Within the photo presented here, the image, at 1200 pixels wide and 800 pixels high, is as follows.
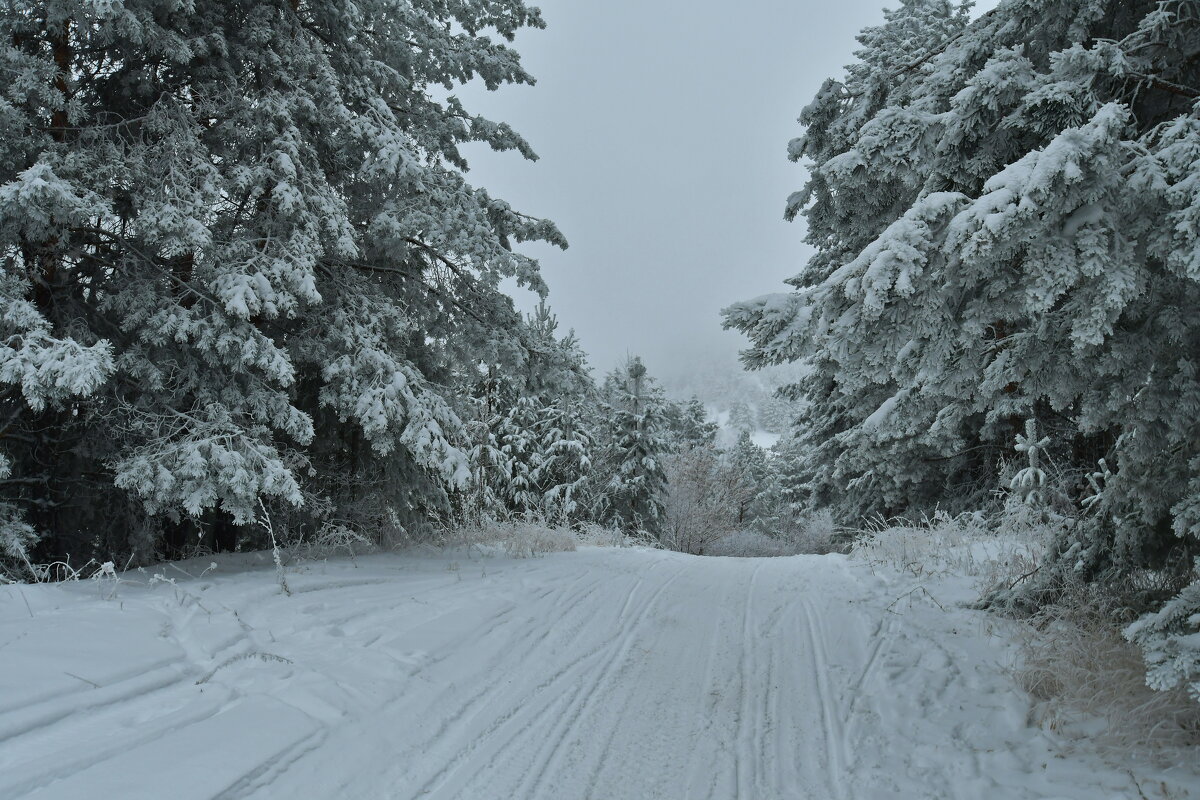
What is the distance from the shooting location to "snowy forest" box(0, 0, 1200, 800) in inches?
117

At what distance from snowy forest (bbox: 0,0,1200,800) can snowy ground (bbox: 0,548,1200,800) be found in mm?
37

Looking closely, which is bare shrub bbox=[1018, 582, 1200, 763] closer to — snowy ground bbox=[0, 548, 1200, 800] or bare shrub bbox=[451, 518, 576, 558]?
snowy ground bbox=[0, 548, 1200, 800]

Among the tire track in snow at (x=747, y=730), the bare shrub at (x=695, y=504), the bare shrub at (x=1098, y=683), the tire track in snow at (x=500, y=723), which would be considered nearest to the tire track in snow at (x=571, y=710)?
the tire track in snow at (x=500, y=723)

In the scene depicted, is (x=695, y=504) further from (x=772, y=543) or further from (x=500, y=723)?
(x=500, y=723)

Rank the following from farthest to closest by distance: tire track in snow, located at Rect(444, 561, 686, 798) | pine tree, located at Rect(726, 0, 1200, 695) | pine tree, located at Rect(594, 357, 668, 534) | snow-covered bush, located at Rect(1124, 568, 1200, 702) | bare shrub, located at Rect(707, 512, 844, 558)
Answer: bare shrub, located at Rect(707, 512, 844, 558), pine tree, located at Rect(594, 357, 668, 534), tire track in snow, located at Rect(444, 561, 686, 798), pine tree, located at Rect(726, 0, 1200, 695), snow-covered bush, located at Rect(1124, 568, 1200, 702)

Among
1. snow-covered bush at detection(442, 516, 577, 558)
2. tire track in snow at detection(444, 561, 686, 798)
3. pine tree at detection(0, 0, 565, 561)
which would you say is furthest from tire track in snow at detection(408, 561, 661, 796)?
snow-covered bush at detection(442, 516, 577, 558)

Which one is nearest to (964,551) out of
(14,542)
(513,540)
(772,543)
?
(513,540)

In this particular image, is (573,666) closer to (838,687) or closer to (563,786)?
(563,786)

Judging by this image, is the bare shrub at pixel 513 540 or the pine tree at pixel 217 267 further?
the bare shrub at pixel 513 540

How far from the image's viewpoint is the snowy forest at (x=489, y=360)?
2.96 metres

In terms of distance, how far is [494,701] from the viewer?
3799 mm

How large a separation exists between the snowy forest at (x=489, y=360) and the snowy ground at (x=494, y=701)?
37 mm

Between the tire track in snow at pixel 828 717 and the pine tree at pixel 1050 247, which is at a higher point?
the pine tree at pixel 1050 247

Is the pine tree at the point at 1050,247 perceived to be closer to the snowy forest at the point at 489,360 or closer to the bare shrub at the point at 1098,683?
Answer: the snowy forest at the point at 489,360
